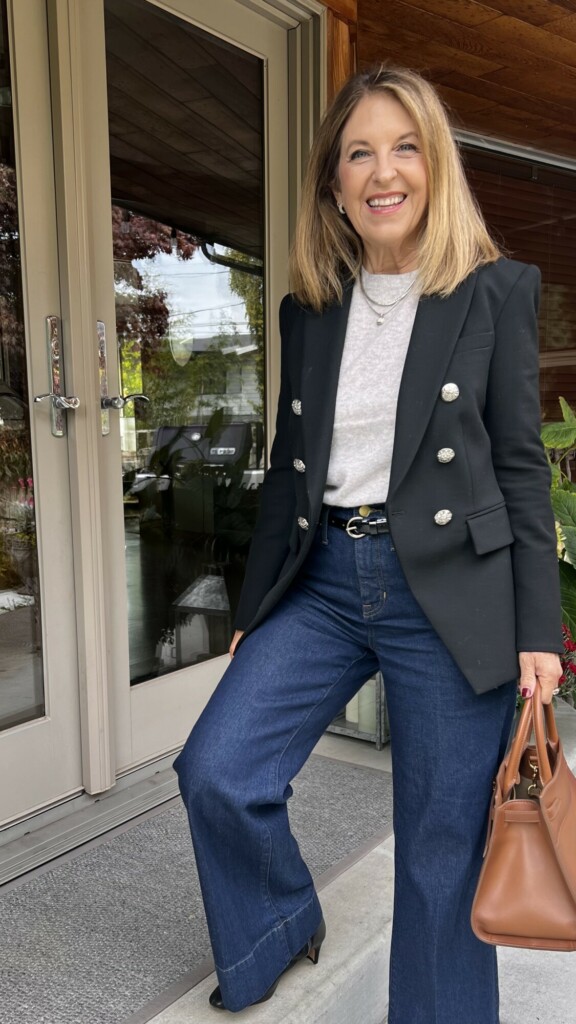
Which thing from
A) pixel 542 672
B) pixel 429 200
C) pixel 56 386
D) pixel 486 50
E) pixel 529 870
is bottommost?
pixel 529 870

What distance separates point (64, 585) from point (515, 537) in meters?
1.47

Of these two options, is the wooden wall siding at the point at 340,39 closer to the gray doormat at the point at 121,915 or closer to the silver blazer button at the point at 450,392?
the silver blazer button at the point at 450,392

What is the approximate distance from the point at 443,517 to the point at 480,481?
0.28 feet

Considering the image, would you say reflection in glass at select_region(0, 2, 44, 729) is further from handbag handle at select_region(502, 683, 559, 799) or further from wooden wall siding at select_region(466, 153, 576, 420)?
wooden wall siding at select_region(466, 153, 576, 420)

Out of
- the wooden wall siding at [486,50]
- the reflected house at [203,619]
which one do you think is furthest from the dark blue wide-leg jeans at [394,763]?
the wooden wall siding at [486,50]

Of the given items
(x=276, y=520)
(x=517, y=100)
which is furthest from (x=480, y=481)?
(x=517, y=100)

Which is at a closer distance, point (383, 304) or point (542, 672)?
point (542, 672)

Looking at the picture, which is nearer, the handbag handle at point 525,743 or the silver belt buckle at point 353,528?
the handbag handle at point 525,743

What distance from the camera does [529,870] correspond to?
1.31m

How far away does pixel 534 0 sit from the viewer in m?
3.33

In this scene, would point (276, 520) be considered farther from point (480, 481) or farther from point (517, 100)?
point (517, 100)

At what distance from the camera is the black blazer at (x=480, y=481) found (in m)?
1.39

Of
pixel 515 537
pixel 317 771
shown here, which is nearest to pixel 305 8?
pixel 515 537

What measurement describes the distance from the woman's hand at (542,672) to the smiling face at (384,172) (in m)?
0.70
